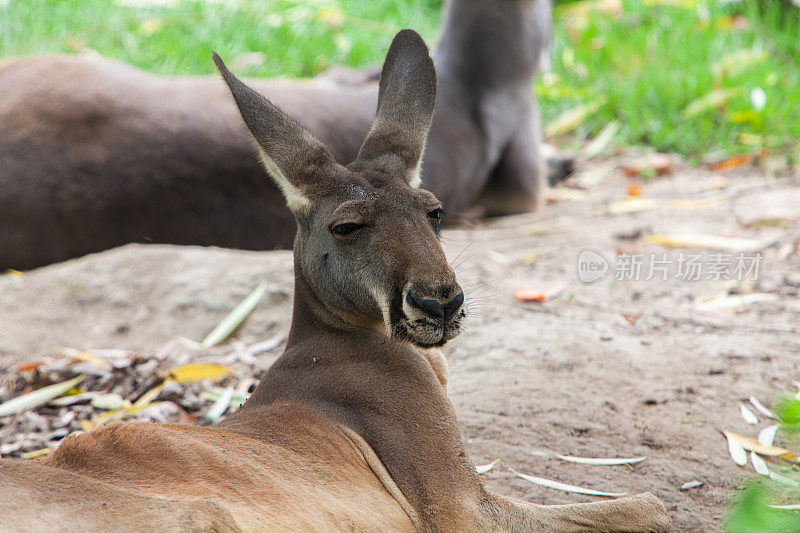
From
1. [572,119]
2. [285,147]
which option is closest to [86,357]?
[285,147]

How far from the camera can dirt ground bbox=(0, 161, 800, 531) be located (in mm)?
3471

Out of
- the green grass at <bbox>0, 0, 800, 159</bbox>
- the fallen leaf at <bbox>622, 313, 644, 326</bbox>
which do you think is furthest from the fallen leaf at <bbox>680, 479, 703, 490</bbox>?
the green grass at <bbox>0, 0, 800, 159</bbox>

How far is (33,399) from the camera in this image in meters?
4.20

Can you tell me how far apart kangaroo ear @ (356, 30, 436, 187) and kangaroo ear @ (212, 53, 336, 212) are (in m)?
0.21

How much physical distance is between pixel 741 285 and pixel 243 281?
2.84m

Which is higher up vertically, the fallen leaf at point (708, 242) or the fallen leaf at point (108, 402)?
the fallen leaf at point (708, 242)

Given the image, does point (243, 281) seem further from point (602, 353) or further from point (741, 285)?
point (741, 285)

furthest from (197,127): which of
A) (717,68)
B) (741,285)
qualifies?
(717,68)

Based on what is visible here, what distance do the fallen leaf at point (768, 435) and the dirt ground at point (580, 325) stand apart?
0.05m

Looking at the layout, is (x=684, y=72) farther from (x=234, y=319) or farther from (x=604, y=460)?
(x=604, y=460)

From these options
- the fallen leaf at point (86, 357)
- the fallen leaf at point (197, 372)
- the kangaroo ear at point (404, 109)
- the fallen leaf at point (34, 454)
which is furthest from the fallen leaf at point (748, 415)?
the fallen leaf at point (86, 357)

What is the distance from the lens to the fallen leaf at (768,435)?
346cm

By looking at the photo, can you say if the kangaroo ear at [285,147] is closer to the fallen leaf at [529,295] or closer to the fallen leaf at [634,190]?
the fallen leaf at [529,295]

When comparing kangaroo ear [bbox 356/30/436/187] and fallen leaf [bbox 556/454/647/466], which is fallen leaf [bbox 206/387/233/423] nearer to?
kangaroo ear [bbox 356/30/436/187]
